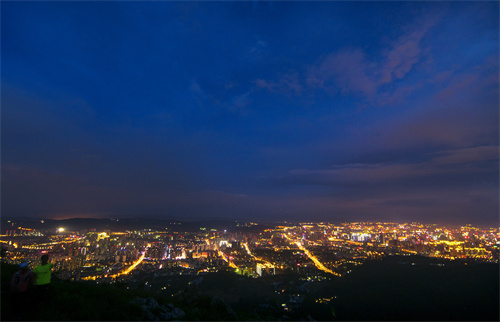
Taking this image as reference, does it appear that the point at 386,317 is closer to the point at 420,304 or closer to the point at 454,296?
the point at 420,304

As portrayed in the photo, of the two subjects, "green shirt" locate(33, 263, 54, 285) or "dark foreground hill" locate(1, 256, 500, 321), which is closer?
"green shirt" locate(33, 263, 54, 285)

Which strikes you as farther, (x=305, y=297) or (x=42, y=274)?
(x=305, y=297)

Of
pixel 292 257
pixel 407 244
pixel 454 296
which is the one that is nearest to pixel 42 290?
pixel 454 296

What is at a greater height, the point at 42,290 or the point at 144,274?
the point at 42,290

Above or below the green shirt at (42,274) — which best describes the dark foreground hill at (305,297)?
below

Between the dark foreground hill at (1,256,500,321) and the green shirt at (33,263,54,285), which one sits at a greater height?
the green shirt at (33,263,54,285)

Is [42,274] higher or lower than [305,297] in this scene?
higher

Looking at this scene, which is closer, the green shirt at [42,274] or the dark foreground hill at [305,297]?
the green shirt at [42,274]

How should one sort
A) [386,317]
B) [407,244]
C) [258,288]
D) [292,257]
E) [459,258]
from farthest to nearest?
[407,244] < [292,257] < [459,258] < [258,288] < [386,317]
